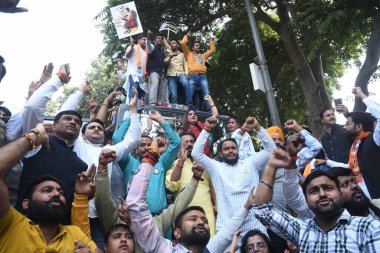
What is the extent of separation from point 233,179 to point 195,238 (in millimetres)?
1194

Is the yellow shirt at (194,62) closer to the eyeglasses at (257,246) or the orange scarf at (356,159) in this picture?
the orange scarf at (356,159)

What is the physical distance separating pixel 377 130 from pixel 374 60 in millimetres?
5360

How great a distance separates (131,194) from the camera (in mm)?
3551

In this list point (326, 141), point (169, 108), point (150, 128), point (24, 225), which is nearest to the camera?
point (24, 225)

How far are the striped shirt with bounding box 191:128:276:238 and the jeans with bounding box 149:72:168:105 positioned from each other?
4.22 metres

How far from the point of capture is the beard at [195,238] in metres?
3.79

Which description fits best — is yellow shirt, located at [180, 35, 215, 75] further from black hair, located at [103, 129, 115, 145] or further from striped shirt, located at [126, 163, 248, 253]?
striped shirt, located at [126, 163, 248, 253]

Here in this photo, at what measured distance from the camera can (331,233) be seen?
10.2 ft

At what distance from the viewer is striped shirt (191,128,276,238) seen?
181 inches

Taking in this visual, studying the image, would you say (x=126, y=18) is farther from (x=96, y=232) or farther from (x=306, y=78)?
(x=96, y=232)

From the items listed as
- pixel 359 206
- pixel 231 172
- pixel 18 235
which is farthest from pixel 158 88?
pixel 18 235

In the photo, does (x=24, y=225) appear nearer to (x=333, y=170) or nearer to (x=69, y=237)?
(x=69, y=237)

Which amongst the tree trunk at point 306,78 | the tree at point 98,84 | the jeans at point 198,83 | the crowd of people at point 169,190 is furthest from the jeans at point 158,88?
the tree at point 98,84

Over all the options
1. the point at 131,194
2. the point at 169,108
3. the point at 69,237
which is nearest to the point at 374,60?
the point at 169,108
